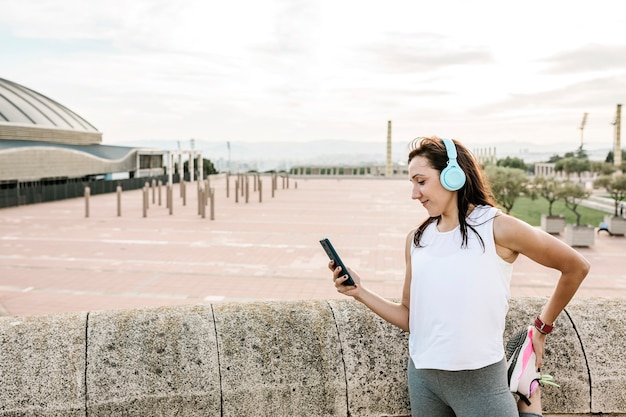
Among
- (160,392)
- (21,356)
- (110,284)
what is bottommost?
(110,284)

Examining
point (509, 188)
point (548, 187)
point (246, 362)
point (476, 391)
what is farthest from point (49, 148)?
point (476, 391)

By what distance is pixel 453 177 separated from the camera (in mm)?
2150

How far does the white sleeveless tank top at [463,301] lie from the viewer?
2.04 metres

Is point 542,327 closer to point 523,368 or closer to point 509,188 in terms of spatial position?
point 523,368

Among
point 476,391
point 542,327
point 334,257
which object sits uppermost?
point 334,257

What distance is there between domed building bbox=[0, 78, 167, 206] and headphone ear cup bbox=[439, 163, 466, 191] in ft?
112

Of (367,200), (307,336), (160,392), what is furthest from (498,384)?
(367,200)

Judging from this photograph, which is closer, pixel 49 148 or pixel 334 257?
pixel 334 257

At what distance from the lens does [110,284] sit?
11.9 metres

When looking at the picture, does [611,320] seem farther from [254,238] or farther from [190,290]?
[254,238]

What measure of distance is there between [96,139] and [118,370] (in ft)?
157

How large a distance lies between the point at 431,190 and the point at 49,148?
38.5m

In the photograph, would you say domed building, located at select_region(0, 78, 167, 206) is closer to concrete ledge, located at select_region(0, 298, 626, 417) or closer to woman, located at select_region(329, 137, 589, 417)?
concrete ledge, located at select_region(0, 298, 626, 417)

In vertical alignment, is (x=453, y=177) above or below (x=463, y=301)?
above
